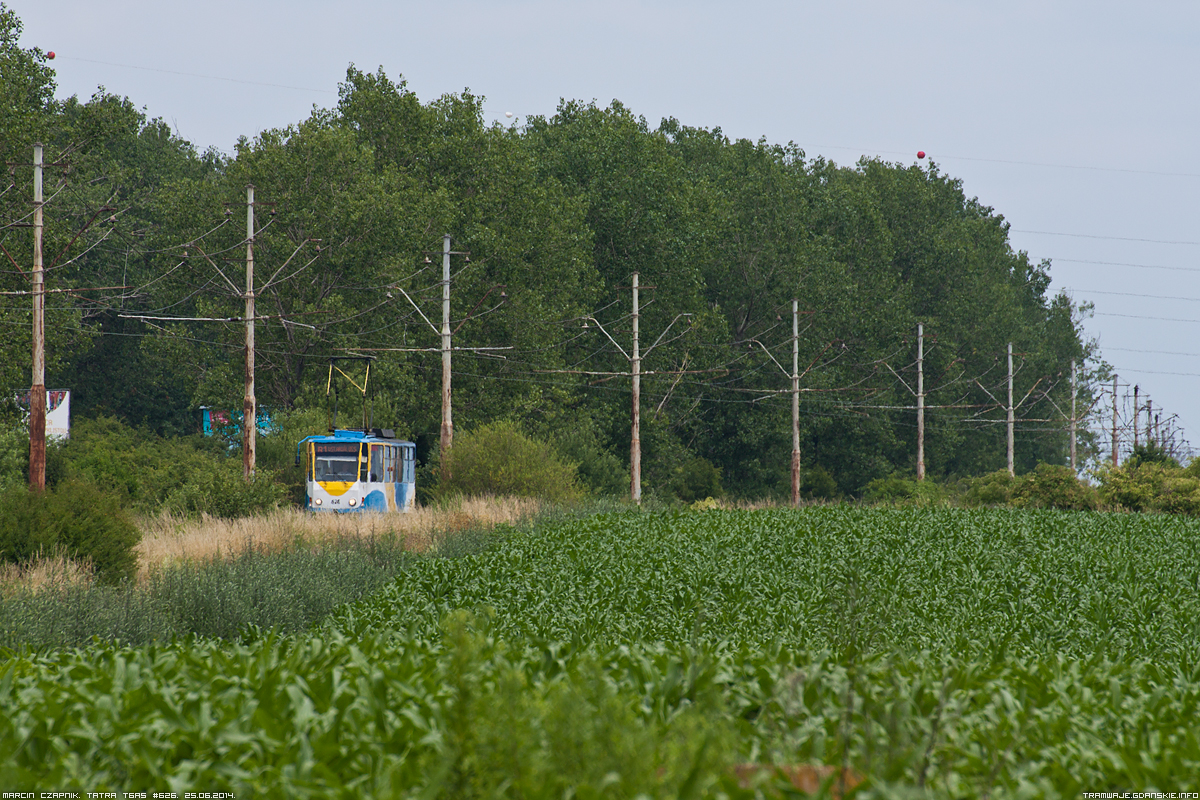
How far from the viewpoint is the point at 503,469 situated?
34.6 m

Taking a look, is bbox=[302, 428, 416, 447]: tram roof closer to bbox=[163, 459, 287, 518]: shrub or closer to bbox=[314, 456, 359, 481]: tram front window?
bbox=[314, 456, 359, 481]: tram front window

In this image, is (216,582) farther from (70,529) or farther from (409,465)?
(409,465)

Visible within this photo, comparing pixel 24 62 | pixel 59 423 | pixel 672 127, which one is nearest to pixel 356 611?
pixel 24 62

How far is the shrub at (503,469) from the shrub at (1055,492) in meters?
16.1

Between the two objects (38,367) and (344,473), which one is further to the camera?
(344,473)

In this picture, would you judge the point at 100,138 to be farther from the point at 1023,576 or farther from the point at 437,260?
the point at 1023,576

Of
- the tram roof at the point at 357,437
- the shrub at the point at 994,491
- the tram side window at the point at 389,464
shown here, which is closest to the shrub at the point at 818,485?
the shrub at the point at 994,491

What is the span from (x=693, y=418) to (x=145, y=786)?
54.4 metres

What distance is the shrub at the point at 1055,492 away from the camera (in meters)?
38.6

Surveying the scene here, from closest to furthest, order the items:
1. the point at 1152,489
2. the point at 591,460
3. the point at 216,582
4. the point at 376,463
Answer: the point at 216,582 → the point at 376,463 → the point at 1152,489 → the point at 591,460

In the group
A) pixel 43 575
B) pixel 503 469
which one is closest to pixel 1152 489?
pixel 503 469

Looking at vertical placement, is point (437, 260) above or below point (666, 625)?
above

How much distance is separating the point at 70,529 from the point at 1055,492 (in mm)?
32405

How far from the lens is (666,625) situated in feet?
39.3
